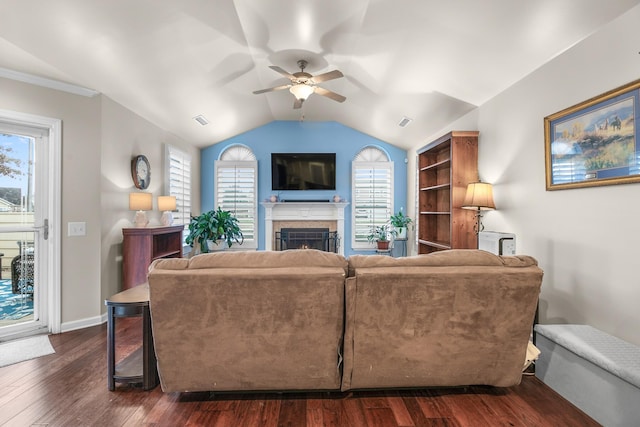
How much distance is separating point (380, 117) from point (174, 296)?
477cm

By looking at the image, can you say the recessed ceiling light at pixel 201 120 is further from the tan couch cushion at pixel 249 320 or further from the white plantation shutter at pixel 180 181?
the tan couch cushion at pixel 249 320

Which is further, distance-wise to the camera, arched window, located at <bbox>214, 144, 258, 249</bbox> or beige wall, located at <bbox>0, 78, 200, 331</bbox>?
arched window, located at <bbox>214, 144, 258, 249</bbox>

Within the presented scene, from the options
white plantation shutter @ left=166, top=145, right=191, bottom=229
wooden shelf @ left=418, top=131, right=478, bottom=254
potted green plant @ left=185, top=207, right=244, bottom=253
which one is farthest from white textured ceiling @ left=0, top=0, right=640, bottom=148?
potted green plant @ left=185, top=207, right=244, bottom=253

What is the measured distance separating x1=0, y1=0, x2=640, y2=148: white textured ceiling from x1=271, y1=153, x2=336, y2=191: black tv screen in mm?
2073

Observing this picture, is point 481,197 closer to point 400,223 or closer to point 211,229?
point 400,223

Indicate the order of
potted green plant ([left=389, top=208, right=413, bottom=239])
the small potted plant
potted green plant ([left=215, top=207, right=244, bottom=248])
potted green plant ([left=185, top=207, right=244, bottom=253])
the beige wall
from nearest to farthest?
the beige wall → potted green plant ([left=185, top=207, right=244, bottom=253]) → potted green plant ([left=215, top=207, right=244, bottom=248]) → potted green plant ([left=389, top=208, right=413, bottom=239]) → the small potted plant

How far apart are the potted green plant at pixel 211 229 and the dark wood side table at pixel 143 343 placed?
143 inches

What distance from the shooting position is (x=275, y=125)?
6953 millimetres

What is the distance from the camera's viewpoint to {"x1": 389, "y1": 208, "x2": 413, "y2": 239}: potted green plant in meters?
6.49

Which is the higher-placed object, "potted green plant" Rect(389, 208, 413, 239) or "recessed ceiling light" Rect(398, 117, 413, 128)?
"recessed ceiling light" Rect(398, 117, 413, 128)

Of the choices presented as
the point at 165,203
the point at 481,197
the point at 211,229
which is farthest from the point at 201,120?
the point at 481,197

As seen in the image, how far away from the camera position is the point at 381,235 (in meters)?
6.72

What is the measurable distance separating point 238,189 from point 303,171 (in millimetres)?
1422

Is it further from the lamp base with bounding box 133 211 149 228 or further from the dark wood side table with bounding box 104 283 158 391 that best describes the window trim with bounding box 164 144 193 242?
the dark wood side table with bounding box 104 283 158 391
